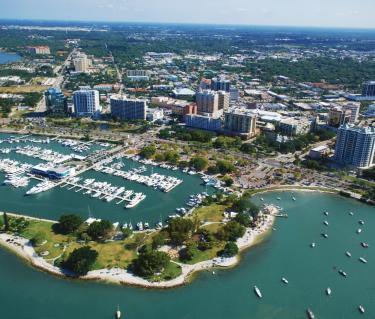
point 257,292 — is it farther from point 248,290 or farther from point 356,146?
point 356,146

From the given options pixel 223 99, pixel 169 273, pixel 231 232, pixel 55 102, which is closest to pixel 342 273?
pixel 231 232

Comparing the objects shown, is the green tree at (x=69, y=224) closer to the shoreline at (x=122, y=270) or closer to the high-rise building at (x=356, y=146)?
the shoreline at (x=122, y=270)

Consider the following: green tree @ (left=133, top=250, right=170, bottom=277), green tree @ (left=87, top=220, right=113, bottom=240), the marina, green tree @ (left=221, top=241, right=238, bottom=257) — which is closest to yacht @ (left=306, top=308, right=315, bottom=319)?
the marina

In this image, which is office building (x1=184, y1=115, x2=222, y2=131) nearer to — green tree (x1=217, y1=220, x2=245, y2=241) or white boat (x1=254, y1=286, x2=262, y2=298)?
green tree (x1=217, y1=220, x2=245, y2=241)

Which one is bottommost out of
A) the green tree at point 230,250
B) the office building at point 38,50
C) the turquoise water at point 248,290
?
the turquoise water at point 248,290

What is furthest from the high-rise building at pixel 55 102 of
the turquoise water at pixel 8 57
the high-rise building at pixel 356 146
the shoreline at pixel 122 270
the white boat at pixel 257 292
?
the turquoise water at pixel 8 57

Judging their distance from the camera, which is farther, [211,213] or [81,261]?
[211,213]
